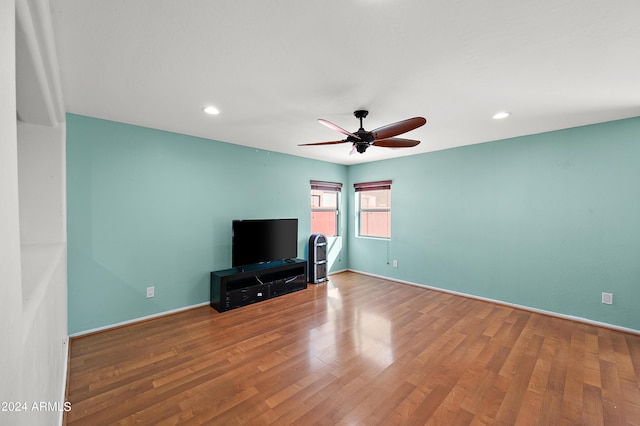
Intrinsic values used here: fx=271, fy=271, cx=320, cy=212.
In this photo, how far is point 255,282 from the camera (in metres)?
3.96

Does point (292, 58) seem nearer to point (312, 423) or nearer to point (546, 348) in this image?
point (312, 423)

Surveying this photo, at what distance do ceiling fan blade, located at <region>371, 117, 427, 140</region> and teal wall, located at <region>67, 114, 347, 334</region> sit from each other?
2399mm

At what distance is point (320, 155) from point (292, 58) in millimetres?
3027

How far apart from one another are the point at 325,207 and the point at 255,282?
224 cm

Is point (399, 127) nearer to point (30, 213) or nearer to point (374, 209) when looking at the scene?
point (30, 213)

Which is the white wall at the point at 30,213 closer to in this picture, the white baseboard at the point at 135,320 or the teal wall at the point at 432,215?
the teal wall at the point at 432,215

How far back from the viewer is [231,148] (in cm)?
405

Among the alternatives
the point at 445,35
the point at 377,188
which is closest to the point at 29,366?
the point at 445,35

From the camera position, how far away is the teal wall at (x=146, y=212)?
9.49ft

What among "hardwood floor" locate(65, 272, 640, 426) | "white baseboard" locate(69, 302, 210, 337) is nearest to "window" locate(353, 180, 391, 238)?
"hardwood floor" locate(65, 272, 640, 426)

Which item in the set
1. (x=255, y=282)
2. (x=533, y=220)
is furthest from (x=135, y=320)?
(x=533, y=220)

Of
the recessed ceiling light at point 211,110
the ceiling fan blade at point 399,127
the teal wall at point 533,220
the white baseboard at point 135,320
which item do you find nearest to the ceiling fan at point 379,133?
the ceiling fan blade at point 399,127

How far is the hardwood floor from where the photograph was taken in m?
1.84

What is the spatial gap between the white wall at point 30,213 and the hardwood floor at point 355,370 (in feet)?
1.89
